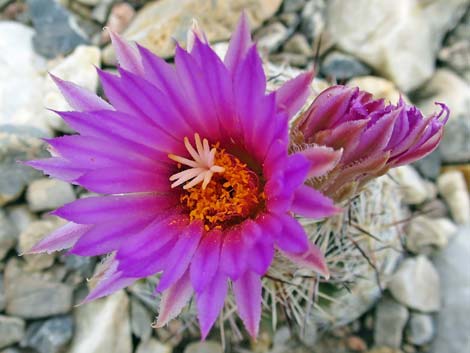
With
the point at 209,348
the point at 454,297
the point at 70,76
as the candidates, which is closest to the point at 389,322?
the point at 454,297

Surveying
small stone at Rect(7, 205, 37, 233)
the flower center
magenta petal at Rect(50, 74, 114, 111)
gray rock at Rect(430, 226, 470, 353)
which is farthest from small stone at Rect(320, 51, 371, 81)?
magenta petal at Rect(50, 74, 114, 111)

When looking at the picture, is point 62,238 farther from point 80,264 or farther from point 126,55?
point 80,264

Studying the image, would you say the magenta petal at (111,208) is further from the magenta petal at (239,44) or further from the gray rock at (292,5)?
the gray rock at (292,5)

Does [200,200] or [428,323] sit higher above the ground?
[200,200]

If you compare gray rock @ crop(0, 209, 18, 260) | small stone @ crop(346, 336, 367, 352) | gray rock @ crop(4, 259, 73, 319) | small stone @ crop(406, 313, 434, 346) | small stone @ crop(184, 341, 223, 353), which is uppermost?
gray rock @ crop(0, 209, 18, 260)

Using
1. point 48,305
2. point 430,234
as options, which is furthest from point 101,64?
point 430,234

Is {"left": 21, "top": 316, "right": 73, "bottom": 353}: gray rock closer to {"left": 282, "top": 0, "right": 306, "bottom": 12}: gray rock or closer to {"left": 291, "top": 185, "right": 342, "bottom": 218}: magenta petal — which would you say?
{"left": 291, "top": 185, "right": 342, "bottom": 218}: magenta petal

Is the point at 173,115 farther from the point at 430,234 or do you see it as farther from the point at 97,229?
the point at 430,234
